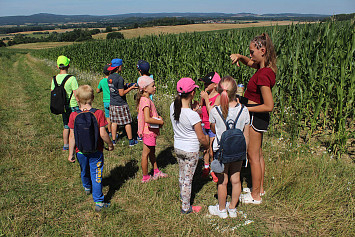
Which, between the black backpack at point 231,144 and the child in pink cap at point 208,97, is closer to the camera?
the black backpack at point 231,144

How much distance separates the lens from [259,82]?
280cm

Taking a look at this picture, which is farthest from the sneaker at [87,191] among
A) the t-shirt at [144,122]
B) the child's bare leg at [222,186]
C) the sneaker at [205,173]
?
the child's bare leg at [222,186]

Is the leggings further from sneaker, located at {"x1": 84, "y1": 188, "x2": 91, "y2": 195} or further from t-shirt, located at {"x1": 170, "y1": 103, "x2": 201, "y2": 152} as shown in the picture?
sneaker, located at {"x1": 84, "y1": 188, "x2": 91, "y2": 195}

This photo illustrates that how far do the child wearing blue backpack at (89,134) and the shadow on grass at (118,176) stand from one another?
0.56 m

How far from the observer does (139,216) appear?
127 inches

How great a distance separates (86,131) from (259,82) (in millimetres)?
2141

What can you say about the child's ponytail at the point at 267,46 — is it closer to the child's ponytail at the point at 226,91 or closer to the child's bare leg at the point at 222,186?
the child's ponytail at the point at 226,91

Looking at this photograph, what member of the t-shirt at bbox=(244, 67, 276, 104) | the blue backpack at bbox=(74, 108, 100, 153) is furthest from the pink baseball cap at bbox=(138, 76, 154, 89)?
the t-shirt at bbox=(244, 67, 276, 104)

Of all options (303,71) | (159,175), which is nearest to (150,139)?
(159,175)

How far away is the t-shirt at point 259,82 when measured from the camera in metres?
2.78

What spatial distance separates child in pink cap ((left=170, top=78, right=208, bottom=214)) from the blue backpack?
3.21 ft

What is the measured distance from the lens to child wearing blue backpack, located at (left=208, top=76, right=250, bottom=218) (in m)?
2.64

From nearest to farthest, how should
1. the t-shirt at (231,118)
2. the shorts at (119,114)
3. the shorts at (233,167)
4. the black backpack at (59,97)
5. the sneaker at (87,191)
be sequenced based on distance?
the t-shirt at (231,118)
the shorts at (233,167)
the sneaker at (87,191)
the black backpack at (59,97)
the shorts at (119,114)

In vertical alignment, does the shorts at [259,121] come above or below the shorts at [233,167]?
above
